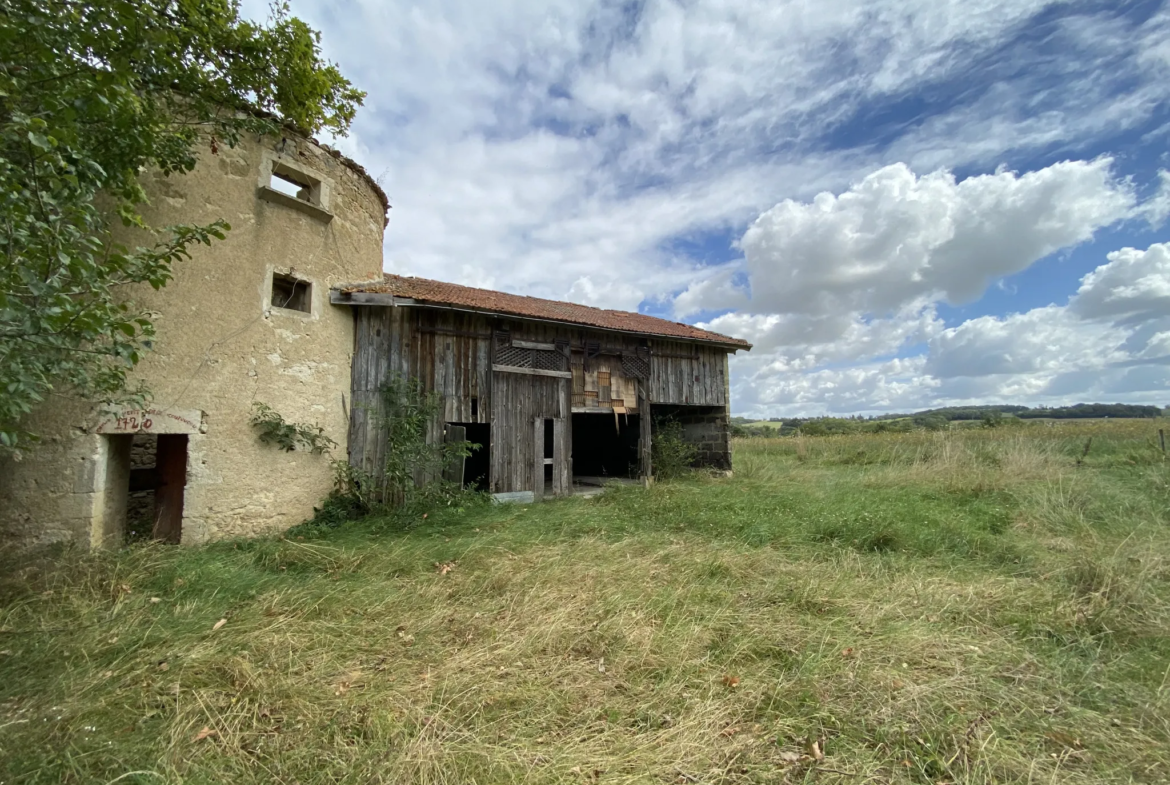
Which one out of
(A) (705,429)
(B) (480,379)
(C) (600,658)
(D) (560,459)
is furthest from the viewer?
(A) (705,429)

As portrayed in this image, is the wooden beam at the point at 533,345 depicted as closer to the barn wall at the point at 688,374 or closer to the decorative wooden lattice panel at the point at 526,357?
the decorative wooden lattice panel at the point at 526,357

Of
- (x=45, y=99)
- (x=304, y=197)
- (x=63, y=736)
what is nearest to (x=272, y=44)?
(x=304, y=197)

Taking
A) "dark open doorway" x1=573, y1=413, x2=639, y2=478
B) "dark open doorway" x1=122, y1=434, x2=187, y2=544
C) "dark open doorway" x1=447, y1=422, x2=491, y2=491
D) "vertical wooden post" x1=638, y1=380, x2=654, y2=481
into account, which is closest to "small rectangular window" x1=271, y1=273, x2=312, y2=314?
"dark open doorway" x1=122, y1=434, x2=187, y2=544

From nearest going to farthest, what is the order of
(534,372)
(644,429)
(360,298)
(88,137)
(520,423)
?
1. (88,137)
2. (360,298)
3. (520,423)
4. (534,372)
5. (644,429)

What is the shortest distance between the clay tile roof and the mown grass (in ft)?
13.5

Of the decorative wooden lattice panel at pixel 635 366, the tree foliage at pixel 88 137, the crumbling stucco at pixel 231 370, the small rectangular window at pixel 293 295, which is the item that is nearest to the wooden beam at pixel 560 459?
the decorative wooden lattice panel at pixel 635 366

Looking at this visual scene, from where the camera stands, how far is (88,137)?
406 cm

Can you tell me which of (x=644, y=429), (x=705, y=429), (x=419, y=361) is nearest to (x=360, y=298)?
(x=419, y=361)

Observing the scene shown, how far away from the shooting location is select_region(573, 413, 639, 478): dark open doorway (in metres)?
13.5

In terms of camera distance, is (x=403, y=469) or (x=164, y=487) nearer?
(x=164, y=487)

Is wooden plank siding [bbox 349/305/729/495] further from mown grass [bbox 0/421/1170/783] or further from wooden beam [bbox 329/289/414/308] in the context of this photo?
mown grass [bbox 0/421/1170/783]

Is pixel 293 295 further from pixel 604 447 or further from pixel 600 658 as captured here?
pixel 604 447

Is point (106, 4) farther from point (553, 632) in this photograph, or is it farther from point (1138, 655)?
point (1138, 655)

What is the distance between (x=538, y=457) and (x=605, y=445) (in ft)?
16.7
